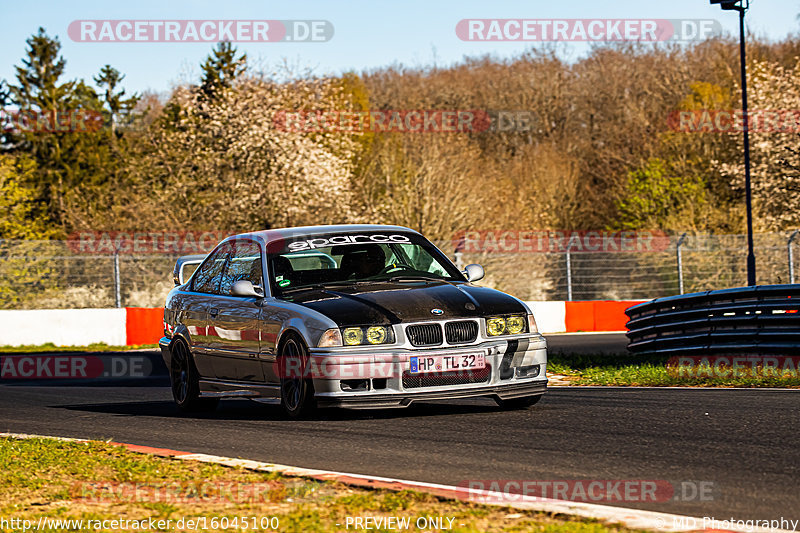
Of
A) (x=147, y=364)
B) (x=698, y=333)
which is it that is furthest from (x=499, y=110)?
(x=698, y=333)

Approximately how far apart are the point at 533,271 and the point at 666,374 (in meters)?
17.9

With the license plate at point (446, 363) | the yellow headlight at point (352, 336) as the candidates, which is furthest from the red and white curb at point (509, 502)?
the license plate at point (446, 363)

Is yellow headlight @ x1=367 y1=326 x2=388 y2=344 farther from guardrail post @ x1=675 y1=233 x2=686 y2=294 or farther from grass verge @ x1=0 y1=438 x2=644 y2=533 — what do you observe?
guardrail post @ x1=675 y1=233 x2=686 y2=294

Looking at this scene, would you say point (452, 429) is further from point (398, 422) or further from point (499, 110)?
point (499, 110)

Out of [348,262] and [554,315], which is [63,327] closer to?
[554,315]

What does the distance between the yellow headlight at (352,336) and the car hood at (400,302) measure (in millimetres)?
59

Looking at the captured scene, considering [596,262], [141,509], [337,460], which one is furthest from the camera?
[596,262]

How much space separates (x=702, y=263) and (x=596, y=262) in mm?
3395

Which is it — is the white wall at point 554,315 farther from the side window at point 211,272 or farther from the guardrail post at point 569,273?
the side window at point 211,272

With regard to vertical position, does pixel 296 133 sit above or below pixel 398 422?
above

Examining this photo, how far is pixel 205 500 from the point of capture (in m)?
5.89

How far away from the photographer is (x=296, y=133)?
44.5 m

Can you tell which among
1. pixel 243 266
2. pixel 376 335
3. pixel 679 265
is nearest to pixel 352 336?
pixel 376 335

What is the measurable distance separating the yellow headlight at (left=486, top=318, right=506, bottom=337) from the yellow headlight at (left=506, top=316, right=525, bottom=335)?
0.20ft
